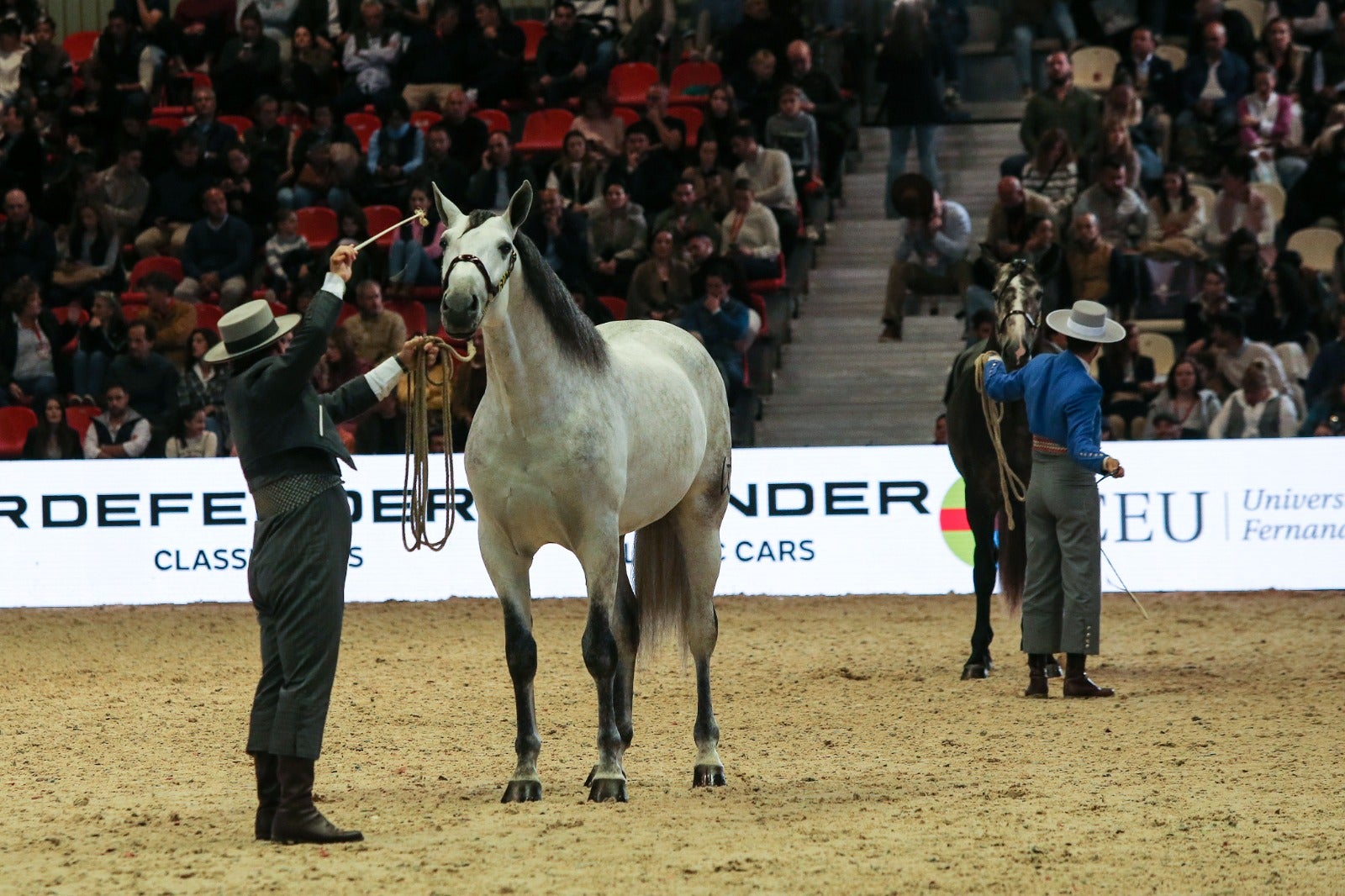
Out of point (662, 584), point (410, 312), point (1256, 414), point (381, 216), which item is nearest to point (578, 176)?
point (381, 216)

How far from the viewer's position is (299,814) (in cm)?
618

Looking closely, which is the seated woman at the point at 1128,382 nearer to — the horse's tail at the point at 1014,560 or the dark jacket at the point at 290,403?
the horse's tail at the point at 1014,560

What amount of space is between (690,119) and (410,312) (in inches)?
161

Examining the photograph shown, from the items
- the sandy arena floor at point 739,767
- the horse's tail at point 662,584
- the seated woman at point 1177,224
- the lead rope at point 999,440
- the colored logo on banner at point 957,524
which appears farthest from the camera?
the seated woman at point 1177,224

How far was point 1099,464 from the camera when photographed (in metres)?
9.39

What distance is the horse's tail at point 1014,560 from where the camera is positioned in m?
10.8

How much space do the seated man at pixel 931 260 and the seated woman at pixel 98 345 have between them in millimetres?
7648

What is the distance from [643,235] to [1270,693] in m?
9.54

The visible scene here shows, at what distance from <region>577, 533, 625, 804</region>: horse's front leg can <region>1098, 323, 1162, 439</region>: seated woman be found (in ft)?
30.5

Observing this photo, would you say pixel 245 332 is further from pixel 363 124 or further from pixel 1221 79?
pixel 1221 79

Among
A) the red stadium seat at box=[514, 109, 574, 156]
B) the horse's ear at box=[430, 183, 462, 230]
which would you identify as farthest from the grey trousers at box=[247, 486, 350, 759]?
the red stadium seat at box=[514, 109, 574, 156]

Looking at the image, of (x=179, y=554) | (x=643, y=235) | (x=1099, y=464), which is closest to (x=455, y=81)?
(x=643, y=235)

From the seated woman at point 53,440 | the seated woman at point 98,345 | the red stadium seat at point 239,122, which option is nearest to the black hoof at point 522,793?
the seated woman at point 53,440

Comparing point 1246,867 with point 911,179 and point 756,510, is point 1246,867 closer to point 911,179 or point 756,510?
point 756,510
